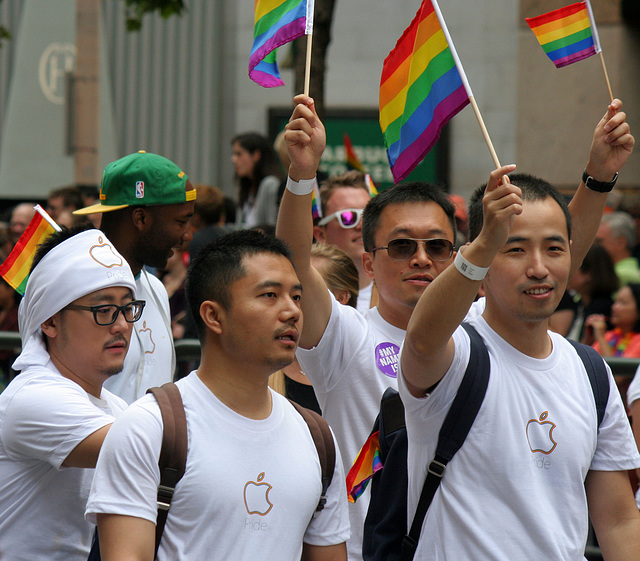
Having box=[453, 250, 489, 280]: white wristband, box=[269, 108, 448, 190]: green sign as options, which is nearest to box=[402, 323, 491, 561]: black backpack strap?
box=[453, 250, 489, 280]: white wristband

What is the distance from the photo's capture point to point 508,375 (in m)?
3.15

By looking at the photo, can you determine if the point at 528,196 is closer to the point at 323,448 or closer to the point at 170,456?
the point at 323,448

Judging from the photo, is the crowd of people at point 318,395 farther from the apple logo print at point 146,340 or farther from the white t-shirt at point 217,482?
the apple logo print at point 146,340

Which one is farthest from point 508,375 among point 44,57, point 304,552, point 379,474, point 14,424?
point 44,57

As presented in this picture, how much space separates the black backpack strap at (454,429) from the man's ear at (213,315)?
74cm

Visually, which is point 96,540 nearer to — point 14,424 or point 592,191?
point 14,424

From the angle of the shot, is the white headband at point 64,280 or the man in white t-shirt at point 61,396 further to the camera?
the white headband at point 64,280

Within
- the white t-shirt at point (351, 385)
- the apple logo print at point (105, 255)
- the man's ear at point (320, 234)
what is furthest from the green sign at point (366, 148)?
the apple logo print at point (105, 255)

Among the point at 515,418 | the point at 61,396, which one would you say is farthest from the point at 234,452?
the point at 515,418

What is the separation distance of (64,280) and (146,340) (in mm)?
856

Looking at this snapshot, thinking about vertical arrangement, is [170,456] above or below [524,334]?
below

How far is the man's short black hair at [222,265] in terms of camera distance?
123 inches

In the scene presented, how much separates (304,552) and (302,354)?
885mm

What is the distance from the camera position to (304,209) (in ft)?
11.8
